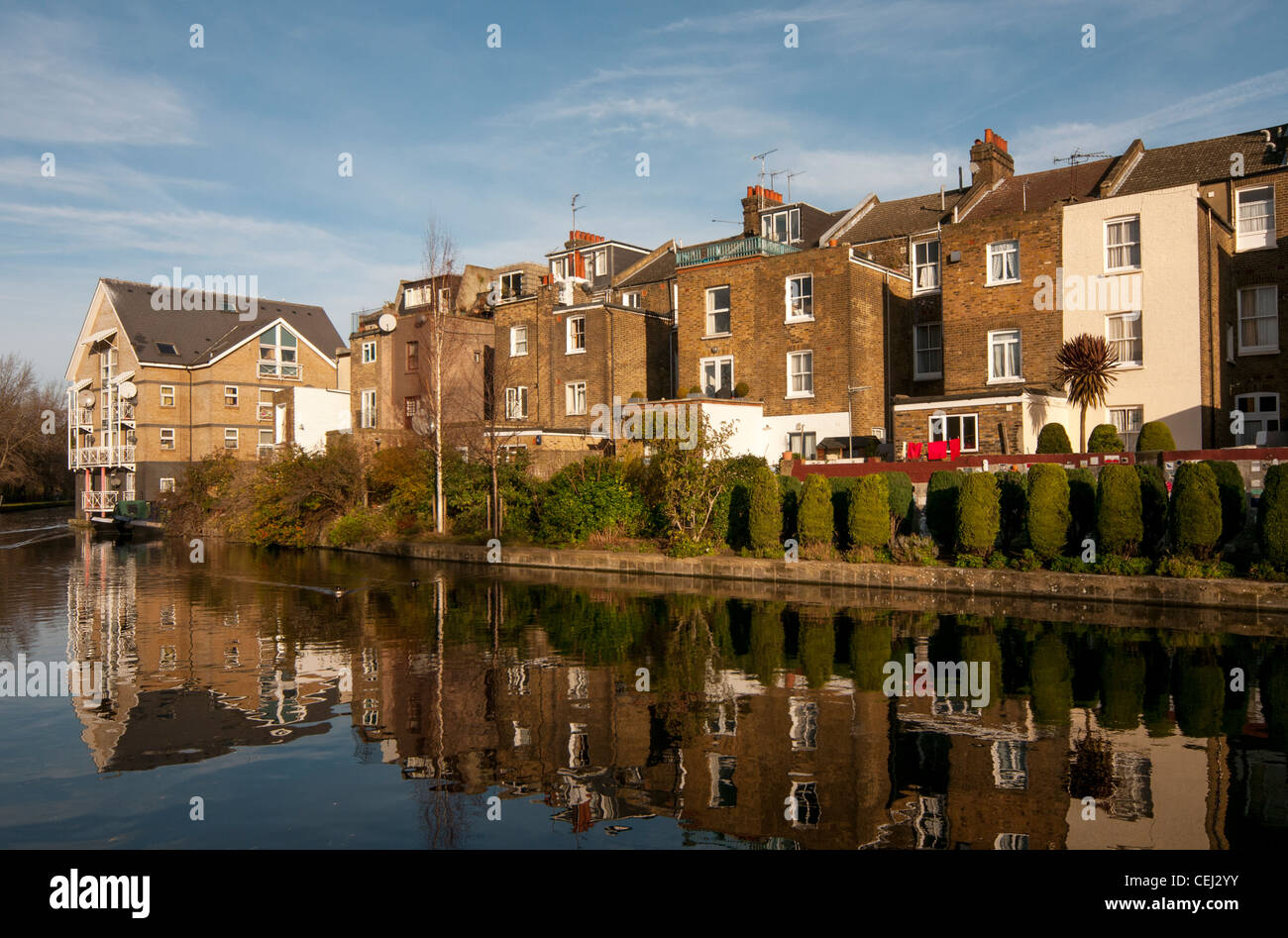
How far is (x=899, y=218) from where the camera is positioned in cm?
3694

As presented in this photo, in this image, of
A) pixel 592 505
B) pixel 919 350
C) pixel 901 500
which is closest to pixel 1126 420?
pixel 919 350

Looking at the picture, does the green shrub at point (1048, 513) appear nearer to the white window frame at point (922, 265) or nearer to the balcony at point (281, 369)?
the white window frame at point (922, 265)

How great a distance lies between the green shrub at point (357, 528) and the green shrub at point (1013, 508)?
70.8ft

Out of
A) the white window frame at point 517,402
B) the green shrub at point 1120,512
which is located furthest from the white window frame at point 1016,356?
the white window frame at point 517,402

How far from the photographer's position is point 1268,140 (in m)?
30.4

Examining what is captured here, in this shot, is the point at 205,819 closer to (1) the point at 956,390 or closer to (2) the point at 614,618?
(2) the point at 614,618

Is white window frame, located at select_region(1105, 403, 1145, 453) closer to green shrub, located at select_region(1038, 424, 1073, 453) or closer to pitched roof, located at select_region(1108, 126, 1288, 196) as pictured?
green shrub, located at select_region(1038, 424, 1073, 453)

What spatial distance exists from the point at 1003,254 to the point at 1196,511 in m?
15.2

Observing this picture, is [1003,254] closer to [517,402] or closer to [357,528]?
[517,402]
